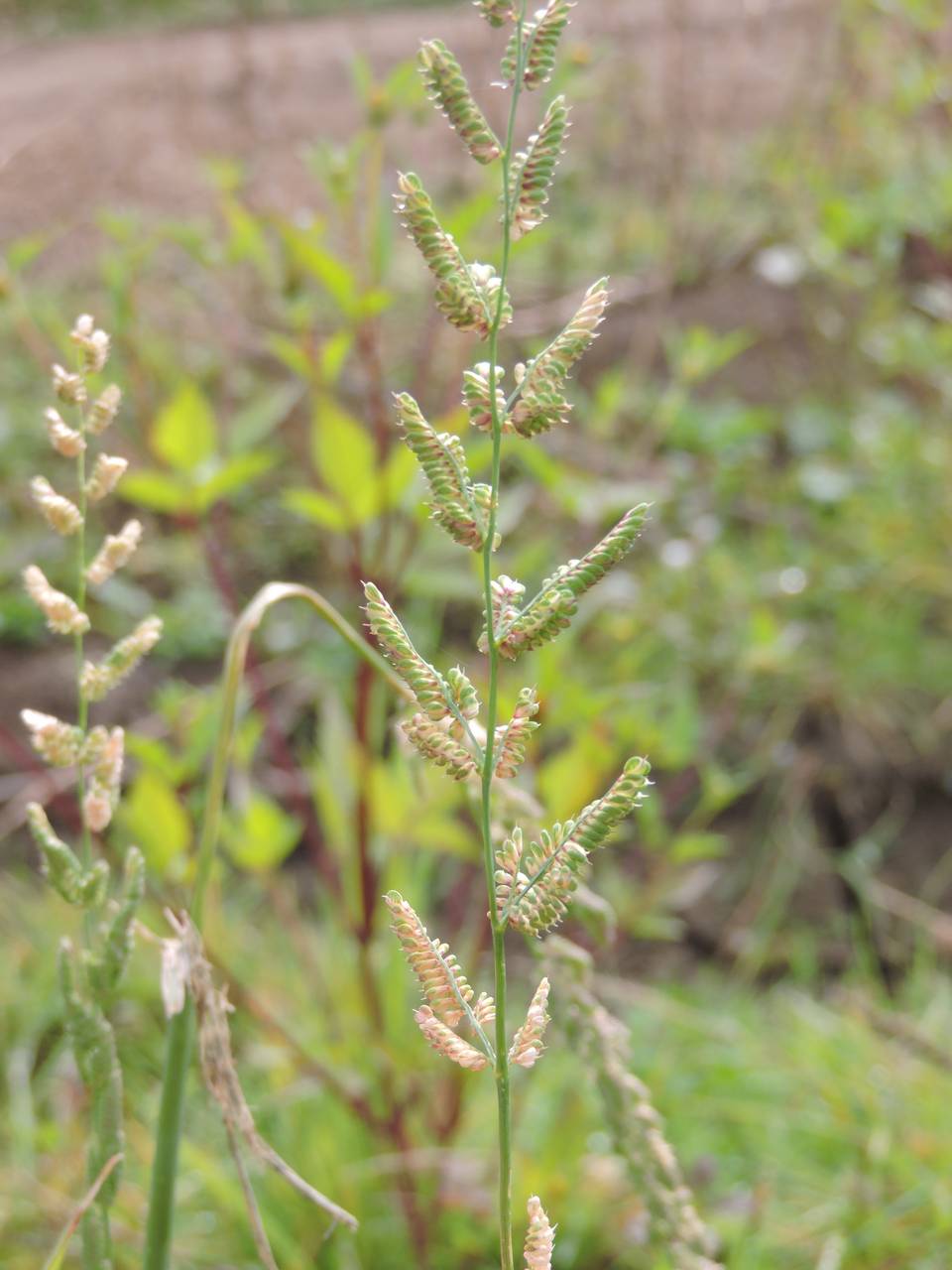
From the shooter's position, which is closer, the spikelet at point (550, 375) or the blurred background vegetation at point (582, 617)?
the spikelet at point (550, 375)

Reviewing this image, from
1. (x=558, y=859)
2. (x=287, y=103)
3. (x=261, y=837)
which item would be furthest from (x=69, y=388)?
(x=287, y=103)

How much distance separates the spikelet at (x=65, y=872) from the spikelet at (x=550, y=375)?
0.79ft

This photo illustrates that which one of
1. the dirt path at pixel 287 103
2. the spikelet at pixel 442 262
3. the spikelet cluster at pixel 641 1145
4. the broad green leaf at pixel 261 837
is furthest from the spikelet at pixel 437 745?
the dirt path at pixel 287 103

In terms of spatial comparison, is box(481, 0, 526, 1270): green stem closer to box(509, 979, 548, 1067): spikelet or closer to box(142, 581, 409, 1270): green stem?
box(509, 979, 548, 1067): spikelet

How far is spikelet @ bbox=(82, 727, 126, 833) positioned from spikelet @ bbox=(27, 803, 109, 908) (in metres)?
0.02

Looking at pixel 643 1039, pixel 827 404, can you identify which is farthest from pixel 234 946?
pixel 827 404

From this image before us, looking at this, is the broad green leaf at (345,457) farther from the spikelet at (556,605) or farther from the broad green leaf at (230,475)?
the spikelet at (556,605)

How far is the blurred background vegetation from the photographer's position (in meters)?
1.43

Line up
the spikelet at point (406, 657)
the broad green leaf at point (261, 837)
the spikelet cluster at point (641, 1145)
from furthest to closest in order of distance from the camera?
1. the broad green leaf at point (261, 837)
2. the spikelet cluster at point (641, 1145)
3. the spikelet at point (406, 657)

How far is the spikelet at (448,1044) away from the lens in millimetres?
398

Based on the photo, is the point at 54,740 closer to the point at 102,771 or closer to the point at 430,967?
the point at 102,771

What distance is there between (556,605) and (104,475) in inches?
8.4

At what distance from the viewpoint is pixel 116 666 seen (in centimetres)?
53

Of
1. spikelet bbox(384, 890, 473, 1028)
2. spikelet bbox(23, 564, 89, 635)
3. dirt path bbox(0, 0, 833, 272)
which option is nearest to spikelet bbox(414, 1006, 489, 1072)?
spikelet bbox(384, 890, 473, 1028)
